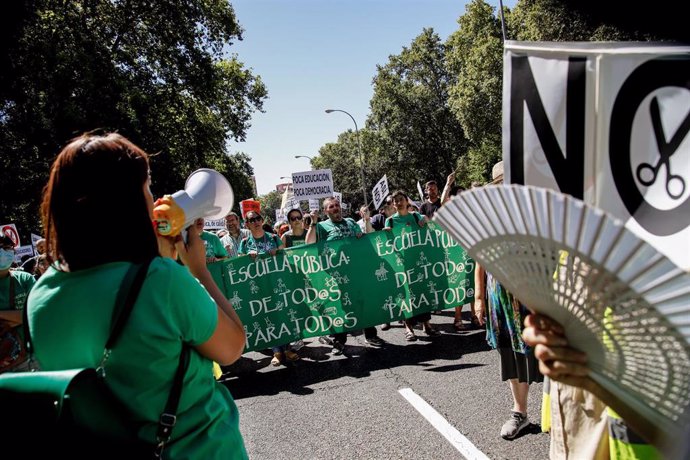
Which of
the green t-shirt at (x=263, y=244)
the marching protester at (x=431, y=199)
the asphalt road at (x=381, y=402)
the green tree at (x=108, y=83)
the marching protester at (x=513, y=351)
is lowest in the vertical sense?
the asphalt road at (x=381, y=402)

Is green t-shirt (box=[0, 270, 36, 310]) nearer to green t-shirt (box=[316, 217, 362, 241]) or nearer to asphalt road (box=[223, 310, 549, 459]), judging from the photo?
asphalt road (box=[223, 310, 549, 459])

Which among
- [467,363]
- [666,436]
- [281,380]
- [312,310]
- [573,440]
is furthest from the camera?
[312,310]

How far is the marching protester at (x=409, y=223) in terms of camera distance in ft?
21.4

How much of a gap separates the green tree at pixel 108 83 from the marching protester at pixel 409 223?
13524 mm

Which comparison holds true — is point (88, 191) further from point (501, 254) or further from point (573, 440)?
point (573, 440)

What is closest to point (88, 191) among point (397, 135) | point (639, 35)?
point (639, 35)

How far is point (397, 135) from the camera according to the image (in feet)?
143

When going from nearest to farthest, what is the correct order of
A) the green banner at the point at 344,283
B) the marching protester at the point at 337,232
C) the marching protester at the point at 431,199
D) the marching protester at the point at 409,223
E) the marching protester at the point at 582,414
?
the marching protester at the point at 582,414 < the green banner at the point at 344,283 < the marching protester at the point at 337,232 < the marching protester at the point at 409,223 < the marching protester at the point at 431,199

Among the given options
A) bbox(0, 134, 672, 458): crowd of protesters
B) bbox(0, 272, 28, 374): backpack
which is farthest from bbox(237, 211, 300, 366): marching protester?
bbox(0, 134, 672, 458): crowd of protesters

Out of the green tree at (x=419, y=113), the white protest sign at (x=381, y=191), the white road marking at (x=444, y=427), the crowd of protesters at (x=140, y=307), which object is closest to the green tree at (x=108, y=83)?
the white protest sign at (x=381, y=191)

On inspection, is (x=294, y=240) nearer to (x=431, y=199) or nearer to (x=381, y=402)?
(x=431, y=199)

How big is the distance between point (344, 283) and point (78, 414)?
5101 mm

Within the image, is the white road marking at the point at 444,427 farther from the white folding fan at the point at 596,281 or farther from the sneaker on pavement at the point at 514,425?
the white folding fan at the point at 596,281

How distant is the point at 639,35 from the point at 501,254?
1.62 m
